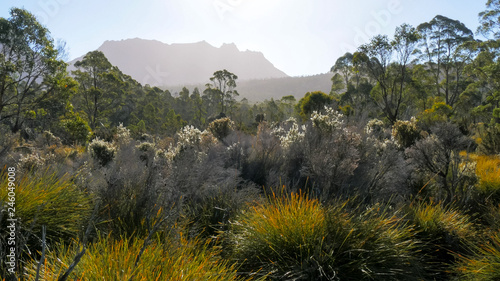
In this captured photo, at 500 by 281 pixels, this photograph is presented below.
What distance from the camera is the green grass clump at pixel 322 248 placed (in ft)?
9.47

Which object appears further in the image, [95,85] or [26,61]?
[95,85]

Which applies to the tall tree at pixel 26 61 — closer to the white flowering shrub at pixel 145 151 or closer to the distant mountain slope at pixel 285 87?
the white flowering shrub at pixel 145 151

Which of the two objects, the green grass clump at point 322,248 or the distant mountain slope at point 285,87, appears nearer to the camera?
the green grass clump at point 322,248

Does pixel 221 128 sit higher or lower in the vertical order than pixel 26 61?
lower

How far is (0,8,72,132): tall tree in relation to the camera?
1234cm

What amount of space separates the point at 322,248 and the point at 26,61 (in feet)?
49.1

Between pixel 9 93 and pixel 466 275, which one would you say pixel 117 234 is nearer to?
pixel 466 275

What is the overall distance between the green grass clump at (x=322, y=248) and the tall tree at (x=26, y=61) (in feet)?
45.5

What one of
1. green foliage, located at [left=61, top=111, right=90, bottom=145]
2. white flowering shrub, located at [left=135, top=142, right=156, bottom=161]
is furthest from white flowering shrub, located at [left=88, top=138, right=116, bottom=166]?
green foliage, located at [left=61, top=111, right=90, bottom=145]

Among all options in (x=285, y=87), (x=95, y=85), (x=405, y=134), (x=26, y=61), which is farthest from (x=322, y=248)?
(x=285, y=87)

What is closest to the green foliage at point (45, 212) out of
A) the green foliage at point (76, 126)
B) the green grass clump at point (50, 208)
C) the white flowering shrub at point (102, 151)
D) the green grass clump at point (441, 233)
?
the green grass clump at point (50, 208)

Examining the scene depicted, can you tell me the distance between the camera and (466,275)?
3.21 metres

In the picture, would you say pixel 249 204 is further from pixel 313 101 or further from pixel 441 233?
pixel 313 101

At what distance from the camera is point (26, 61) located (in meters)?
12.8
